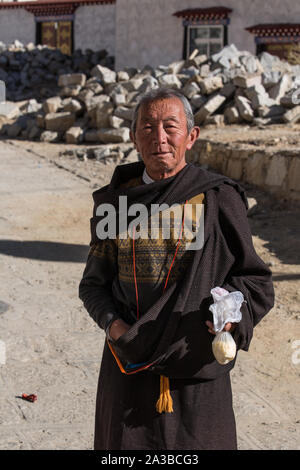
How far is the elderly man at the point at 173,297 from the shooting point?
196 cm

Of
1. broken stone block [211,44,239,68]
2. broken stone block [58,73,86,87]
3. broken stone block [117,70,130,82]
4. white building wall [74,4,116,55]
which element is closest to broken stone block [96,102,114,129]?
broken stone block [117,70,130,82]

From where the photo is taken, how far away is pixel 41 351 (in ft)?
14.5

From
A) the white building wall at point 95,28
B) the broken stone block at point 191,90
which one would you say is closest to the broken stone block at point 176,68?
the broken stone block at point 191,90

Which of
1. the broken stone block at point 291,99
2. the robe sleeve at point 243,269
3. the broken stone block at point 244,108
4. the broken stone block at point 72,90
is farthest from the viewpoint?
the broken stone block at point 72,90

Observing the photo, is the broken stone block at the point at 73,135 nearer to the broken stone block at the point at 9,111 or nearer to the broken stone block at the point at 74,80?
the broken stone block at the point at 74,80

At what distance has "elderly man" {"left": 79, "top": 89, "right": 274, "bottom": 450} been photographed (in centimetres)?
196

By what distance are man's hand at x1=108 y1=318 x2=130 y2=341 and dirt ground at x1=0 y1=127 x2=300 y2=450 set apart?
59.5 inches

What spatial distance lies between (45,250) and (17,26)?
75.2 ft

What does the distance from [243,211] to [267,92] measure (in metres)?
12.7

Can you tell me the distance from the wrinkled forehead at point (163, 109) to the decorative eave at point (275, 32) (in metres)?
18.6

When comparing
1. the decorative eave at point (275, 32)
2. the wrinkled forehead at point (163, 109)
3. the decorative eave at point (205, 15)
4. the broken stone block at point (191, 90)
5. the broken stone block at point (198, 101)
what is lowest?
the broken stone block at point (198, 101)

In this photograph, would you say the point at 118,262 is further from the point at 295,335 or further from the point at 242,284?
the point at 295,335

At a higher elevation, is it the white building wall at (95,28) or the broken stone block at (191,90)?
the white building wall at (95,28)

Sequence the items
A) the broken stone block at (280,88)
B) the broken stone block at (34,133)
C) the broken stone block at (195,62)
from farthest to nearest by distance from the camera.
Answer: the broken stone block at (195,62), the broken stone block at (34,133), the broken stone block at (280,88)
